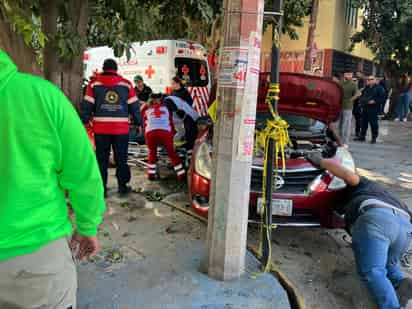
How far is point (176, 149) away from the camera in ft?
22.2

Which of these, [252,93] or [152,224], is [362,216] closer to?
[252,93]

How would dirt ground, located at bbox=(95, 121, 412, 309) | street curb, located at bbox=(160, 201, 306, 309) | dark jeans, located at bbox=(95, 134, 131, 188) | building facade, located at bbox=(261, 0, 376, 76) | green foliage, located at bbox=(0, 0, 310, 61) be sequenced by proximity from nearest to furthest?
1. street curb, located at bbox=(160, 201, 306, 309)
2. dirt ground, located at bbox=(95, 121, 412, 309)
3. green foliage, located at bbox=(0, 0, 310, 61)
4. dark jeans, located at bbox=(95, 134, 131, 188)
5. building facade, located at bbox=(261, 0, 376, 76)

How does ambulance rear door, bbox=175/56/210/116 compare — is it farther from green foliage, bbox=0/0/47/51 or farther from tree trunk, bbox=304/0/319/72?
green foliage, bbox=0/0/47/51

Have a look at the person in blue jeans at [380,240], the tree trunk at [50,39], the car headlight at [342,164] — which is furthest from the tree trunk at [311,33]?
the person in blue jeans at [380,240]

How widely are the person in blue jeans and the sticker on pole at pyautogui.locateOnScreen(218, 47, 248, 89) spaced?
1.41m

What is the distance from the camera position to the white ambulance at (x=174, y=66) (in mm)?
11453

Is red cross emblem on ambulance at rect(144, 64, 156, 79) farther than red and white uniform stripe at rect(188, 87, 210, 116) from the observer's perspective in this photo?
Yes

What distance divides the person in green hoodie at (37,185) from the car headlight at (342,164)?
9.54 feet

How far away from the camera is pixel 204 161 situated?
4336 mm

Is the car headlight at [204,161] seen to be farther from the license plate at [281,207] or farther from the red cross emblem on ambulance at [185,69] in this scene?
the red cross emblem on ambulance at [185,69]

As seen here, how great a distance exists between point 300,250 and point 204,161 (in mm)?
1340

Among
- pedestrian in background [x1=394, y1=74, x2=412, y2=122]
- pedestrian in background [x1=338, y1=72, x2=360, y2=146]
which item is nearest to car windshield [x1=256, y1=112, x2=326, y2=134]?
pedestrian in background [x1=338, y1=72, x2=360, y2=146]

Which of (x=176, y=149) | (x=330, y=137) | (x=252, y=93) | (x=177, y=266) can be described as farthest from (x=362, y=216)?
(x=176, y=149)

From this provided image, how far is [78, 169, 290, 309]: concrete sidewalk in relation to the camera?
291 centimetres
